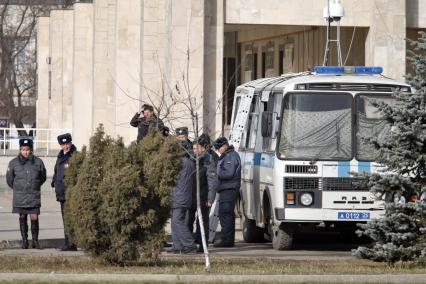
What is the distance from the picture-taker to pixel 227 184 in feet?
69.6

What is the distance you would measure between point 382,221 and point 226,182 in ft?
18.6

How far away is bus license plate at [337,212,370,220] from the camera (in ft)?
64.7

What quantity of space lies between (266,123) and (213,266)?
13.9ft

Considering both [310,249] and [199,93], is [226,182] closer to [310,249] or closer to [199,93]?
[310,249]

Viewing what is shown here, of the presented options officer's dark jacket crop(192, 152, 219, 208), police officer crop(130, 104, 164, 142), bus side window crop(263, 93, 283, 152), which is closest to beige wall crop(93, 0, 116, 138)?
police officer crop(130, 104, 164, 142)

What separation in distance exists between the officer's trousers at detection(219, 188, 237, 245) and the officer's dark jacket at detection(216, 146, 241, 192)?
0.38ft

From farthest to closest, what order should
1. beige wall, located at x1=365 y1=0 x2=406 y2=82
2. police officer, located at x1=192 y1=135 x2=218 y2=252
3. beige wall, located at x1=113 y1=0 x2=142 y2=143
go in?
beige wall, located at x1=113 y1=0 x2=142 y2=143 → beige wall, located at x1=365 y1=0 x2=406 y2=82 → police officer, located at x1=192 y1=135 x2=218 y2=252

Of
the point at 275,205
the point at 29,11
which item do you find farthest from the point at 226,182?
the point at 29,11

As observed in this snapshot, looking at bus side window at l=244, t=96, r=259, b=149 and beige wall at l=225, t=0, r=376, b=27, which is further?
beige wall at l=225, t=0, r=376, b=27

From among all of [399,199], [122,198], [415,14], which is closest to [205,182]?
[399,199]

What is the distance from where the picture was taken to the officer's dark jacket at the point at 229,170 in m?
21.1

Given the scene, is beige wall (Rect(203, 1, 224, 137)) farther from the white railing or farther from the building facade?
the white railing

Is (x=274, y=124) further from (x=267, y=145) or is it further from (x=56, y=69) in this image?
(x=56, y=69)

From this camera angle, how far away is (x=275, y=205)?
19906 millimetres
